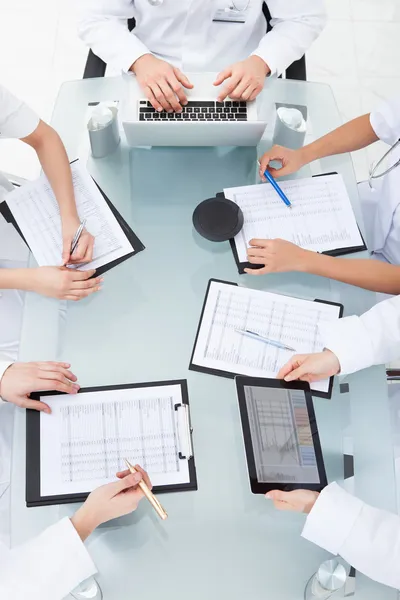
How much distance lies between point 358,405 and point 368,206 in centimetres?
67

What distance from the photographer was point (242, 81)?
4.28 feet

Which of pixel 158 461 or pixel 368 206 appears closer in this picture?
pixel 158 461

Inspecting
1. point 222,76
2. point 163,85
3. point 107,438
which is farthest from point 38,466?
point 222,76

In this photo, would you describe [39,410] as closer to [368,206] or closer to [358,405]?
[358,405]

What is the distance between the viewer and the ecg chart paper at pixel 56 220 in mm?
1277

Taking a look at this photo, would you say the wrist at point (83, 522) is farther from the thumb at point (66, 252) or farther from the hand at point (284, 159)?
the hand at point (284, 159)

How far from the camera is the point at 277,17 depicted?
5.16ft

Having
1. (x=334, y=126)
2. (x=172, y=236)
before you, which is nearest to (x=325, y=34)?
(x=334, y=126)

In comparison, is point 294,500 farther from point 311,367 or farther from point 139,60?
point 139,60

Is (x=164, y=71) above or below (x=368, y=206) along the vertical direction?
above

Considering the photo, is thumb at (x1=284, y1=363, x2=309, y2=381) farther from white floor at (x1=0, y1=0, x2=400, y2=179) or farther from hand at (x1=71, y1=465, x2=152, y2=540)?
white floor at (x1=0, y1=0, x2=400, y2=179)

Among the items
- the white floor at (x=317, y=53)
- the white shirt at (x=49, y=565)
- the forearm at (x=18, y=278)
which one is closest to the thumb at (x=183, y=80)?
the forearm at (x=18, y=278)

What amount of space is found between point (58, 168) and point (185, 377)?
1.94 feet

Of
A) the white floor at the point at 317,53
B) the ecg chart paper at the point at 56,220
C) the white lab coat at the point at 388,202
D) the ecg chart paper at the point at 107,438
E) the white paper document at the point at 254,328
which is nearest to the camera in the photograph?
the ecg chart paper at the point at 107,438
